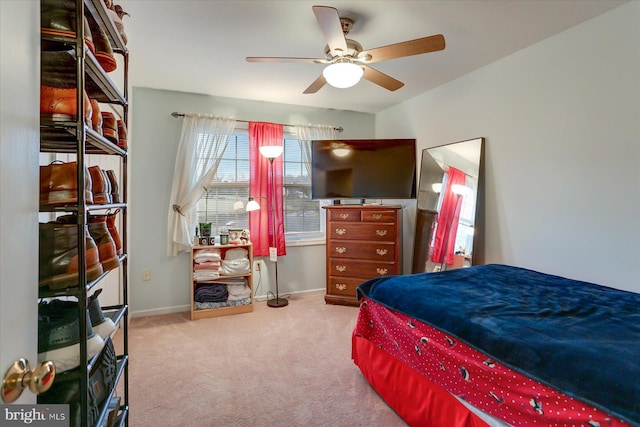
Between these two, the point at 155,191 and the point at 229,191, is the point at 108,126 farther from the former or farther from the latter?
the point at 229,191

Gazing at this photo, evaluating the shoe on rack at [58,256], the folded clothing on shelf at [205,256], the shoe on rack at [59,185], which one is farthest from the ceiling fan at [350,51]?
the folded clothing on shelf at [205,256]

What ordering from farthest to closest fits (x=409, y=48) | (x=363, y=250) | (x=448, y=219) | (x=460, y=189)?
(x=363, y=250), (x=448, y=219), (x=460, y=189), (x=409, y=48)

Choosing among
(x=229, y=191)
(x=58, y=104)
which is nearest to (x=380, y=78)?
(x=58, y=104)

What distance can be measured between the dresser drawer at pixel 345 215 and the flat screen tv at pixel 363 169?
0.71ft

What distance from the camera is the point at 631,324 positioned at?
1.38m

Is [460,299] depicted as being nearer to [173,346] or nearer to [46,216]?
[46,216]

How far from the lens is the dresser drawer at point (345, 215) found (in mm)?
3717

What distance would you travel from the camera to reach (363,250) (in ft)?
12.1

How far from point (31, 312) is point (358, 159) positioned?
349 centimetres

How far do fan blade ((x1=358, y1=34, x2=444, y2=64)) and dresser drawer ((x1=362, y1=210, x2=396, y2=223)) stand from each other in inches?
72.1

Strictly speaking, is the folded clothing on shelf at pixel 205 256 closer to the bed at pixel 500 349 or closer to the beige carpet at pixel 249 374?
the beige carpet at pixel 249 374

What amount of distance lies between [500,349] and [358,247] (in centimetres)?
245

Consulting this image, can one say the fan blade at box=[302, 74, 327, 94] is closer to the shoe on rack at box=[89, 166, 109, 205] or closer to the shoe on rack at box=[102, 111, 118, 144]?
the shoe on rack at box=[102, 111, 118, 144]

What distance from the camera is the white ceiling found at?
201 cm
